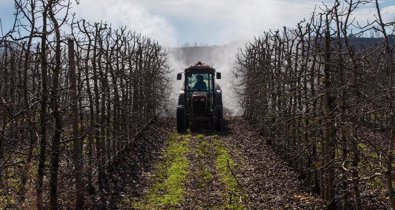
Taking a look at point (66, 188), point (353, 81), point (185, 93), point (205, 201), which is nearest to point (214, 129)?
point (185, 93)

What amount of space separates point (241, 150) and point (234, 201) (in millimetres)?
6139

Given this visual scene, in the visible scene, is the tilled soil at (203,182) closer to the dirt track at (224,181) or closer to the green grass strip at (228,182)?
the dirt track at (224,181)

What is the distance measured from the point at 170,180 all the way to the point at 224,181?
138cm

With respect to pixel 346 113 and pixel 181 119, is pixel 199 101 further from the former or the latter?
pixel 346 113

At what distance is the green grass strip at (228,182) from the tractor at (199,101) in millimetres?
3949

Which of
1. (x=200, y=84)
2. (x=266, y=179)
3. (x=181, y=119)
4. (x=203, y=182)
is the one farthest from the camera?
(x=200, y=84)

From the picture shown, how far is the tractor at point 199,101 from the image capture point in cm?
1992

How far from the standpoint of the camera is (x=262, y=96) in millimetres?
17766

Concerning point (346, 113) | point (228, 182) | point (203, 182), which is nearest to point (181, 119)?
point (203, 182)

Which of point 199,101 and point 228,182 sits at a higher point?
point 199,101

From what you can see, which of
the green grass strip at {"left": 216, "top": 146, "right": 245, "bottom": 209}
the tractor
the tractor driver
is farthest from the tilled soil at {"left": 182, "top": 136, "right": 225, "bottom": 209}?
the tractor driver

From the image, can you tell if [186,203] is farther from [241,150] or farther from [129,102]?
[129,102]

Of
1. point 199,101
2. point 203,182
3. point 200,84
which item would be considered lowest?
point 203,182

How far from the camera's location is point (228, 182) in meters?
12.0
